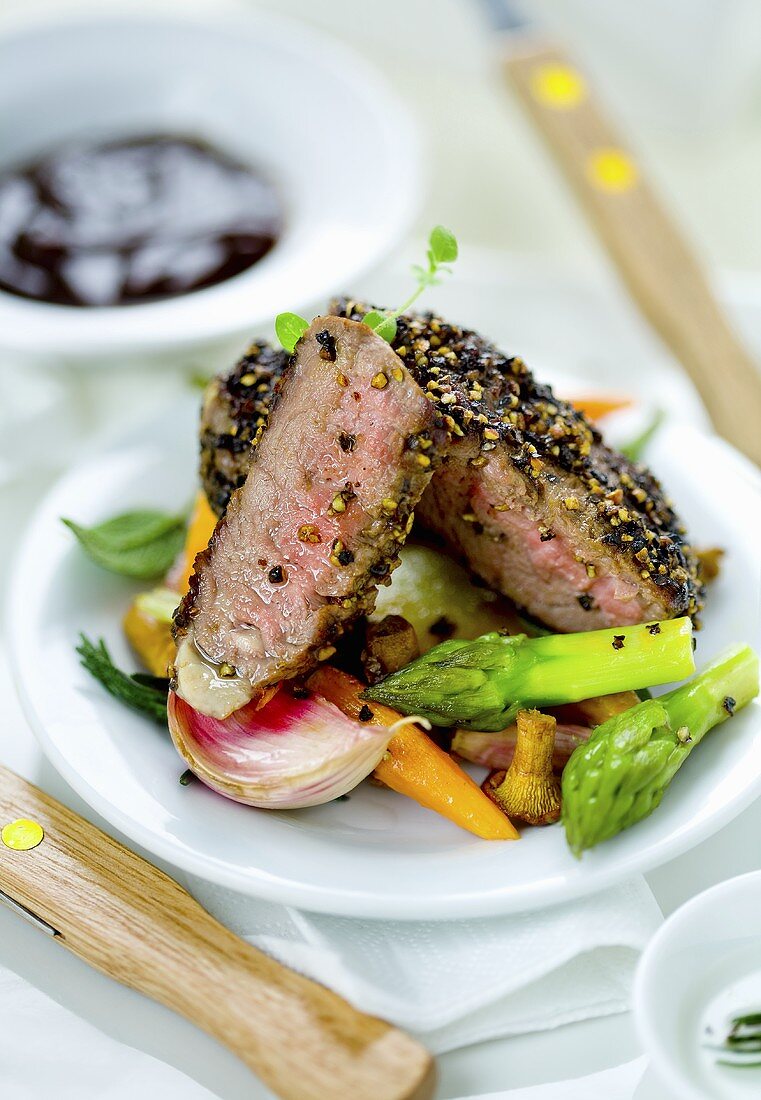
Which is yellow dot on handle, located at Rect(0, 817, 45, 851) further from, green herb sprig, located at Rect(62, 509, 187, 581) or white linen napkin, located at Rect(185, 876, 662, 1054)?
green herb sprig, located at Rect(62, 509, 187, 581)

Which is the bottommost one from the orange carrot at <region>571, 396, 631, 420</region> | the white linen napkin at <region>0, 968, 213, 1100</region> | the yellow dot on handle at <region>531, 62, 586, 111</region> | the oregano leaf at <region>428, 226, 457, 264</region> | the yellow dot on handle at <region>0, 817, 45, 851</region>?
the white linen napkin at <region>0, 968, 213, 1100</region>

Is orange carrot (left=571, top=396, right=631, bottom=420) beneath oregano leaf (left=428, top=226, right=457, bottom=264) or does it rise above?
beneath

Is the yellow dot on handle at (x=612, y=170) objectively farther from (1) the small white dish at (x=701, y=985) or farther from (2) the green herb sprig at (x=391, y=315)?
(1) the small white dish at (x=701, y=985)

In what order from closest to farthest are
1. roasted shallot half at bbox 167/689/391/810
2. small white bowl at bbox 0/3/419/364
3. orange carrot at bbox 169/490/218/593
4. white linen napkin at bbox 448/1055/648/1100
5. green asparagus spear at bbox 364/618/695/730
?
white linen napkin at bbox 448/1055/648/1100, roasted shallot half at bbox 167/689/391/810, green asparagus spear at bbox 364/618/695/730, orange carrot at bbox 169/490/218/593, small white bowl at bbox 0/3/419/364

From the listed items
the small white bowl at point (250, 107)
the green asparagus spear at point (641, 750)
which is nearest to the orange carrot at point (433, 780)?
the green asparagus spear at point (641, 750)

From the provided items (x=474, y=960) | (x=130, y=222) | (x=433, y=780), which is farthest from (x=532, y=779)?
(x=130, y=222)

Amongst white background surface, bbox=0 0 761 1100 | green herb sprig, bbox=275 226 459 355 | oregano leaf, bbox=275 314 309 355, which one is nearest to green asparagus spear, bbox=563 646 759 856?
white background surface, bbox=0 0 761 1100

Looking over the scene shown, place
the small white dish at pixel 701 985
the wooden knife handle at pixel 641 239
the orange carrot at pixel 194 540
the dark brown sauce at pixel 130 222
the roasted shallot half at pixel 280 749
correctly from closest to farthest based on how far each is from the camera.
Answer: the small white dish at pixel 701 985, the roasted shallot half at pixel 280 749, the orange carrot at pixel 194 540, the wooden knife handle at pixel 641 239, the dark brown sauce at pixel 130 222
